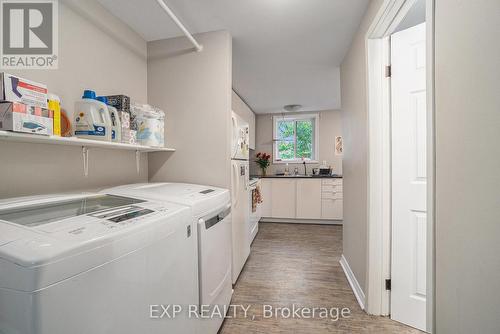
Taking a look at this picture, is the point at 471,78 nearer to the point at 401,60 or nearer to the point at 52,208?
the point at 401,60

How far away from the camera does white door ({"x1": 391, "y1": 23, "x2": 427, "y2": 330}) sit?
4.64 feet

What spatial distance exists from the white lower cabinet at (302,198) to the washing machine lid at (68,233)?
3232 mm

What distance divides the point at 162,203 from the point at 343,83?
2.19m

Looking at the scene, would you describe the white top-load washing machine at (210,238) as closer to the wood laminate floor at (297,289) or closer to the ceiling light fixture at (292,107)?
the wood laminate floor at (297,289)

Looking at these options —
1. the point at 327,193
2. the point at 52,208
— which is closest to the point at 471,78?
the point at 52,208

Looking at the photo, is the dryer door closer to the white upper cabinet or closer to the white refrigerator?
the white refrigerator

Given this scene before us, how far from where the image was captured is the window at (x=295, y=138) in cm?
468

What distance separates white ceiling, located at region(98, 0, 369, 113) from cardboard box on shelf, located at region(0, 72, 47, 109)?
1.01 meters

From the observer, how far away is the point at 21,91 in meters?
0.83

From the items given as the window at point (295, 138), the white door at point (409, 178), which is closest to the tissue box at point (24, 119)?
the white door at point (409, 178)

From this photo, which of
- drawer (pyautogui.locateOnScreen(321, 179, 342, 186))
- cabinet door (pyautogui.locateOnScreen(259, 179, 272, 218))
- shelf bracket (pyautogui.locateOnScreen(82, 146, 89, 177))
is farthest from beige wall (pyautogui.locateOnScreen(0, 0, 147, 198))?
drawer (pyautogui.locateOnScreen(321, 179, 342, 186))

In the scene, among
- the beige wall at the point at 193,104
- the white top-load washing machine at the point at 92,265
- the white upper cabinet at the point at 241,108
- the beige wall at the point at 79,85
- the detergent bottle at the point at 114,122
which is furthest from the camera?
the white upper cabinet at the point at 241,108

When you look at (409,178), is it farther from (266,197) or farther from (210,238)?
(266,197)

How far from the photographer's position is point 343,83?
7.47 feet
